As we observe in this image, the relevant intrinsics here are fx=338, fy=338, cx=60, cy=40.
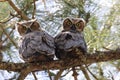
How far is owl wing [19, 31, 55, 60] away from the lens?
50.6 inches

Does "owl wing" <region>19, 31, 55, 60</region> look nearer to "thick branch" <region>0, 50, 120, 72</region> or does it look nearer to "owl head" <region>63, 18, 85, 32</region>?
"thick branch" <region>0, 50, 120, 72</region>

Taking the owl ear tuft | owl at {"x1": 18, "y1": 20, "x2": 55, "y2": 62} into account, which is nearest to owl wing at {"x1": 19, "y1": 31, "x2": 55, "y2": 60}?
owl at {"x1": 18, "y1": 20, "x2": 55, "y2": 62}

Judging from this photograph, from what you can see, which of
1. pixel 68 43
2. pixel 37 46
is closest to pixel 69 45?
pixel 68 43

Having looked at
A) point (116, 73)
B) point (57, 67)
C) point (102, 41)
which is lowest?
point (116, 73)

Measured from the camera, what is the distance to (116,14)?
1931mm

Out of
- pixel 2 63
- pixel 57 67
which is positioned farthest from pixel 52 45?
pixel 2 63

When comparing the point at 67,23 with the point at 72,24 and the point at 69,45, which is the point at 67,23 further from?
the point at 69,45

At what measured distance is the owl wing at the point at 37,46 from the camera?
1285 mm

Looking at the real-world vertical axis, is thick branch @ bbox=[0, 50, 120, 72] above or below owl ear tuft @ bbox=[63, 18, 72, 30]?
below

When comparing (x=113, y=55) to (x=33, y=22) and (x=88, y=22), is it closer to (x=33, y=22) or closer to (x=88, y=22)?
(x=33, y=22)

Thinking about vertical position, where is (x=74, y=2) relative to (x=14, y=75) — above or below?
above

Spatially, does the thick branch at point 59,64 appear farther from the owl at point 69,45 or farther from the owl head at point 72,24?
the owl head at point 72,24

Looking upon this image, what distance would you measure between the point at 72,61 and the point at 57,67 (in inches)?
2.5

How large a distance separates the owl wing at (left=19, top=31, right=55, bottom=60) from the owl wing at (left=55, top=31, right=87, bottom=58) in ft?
0.14
